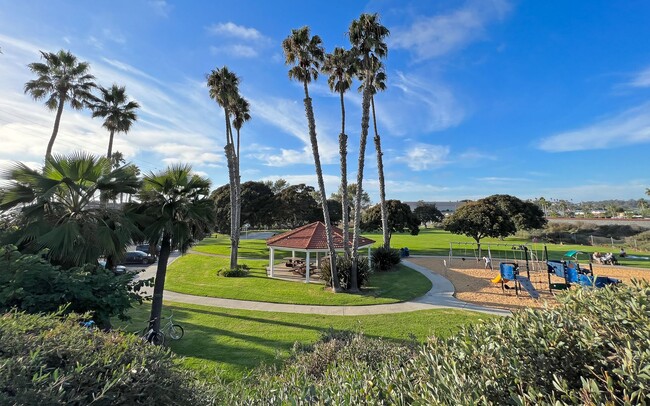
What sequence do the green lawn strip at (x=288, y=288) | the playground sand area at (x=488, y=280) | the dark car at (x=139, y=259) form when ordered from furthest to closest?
the dark car at (x=139, y=259)
the green lawn strip at (x=288, y=288)
the playground sand area at (x=488, y=280)

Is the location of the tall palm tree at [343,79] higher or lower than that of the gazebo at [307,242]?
higher

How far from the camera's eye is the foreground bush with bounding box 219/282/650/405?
2045 mm

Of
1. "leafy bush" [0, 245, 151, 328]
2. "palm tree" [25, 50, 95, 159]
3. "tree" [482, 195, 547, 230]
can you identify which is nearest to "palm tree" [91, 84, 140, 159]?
"palm tree" [25, 50, 95, 159]

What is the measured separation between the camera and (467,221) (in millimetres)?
26844

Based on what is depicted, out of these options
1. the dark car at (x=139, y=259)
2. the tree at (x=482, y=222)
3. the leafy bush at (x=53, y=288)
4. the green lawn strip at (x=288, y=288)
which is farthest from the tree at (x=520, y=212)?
the dark car at (x=139, y=259)

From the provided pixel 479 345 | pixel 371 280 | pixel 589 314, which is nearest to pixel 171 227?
pixel 479 345

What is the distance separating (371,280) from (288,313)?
806 cm

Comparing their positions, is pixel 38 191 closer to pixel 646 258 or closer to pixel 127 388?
pixel 127 388

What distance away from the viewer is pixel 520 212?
111ft

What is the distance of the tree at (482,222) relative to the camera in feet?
83.7

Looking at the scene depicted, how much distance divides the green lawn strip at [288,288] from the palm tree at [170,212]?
661 cm

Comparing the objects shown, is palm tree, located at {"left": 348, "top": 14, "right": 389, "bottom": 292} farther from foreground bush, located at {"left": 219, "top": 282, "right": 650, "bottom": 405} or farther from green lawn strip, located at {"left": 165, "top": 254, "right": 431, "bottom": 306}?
foreground bush, located at {"left": 219, "top": 282, "right": 650, "bottom": 405}

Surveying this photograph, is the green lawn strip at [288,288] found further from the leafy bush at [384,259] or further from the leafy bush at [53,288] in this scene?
the leafy bush at [53,288]

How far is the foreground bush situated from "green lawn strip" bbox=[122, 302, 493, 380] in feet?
17.7
